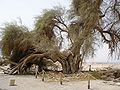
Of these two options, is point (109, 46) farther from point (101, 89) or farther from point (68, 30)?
point (101, 89)

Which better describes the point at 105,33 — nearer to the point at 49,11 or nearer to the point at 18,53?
the point at 49,11

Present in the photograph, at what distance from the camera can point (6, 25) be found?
32156 mm

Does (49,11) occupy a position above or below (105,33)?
above

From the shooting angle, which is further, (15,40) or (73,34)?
(15,40)

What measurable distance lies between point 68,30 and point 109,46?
5.14 m

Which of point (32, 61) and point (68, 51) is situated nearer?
point (68, 51)

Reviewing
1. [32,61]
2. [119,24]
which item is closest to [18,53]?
[32,61]

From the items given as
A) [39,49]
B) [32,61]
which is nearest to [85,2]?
[39,49]

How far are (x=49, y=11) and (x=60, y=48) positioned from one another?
4666mm

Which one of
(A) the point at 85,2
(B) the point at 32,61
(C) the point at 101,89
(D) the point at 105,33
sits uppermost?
(A) the point at 85,2

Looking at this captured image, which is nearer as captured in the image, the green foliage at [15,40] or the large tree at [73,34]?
the large tree at [73,34]

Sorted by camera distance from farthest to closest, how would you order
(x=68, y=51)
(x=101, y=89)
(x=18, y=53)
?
(x=18, y=53) → (x=68, y=51) → (x=101, y=89)

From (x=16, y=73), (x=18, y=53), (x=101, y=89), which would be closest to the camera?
(x=101, y=89)

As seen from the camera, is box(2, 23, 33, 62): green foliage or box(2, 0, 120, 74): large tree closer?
box(2, 0, 120, 74): large tree
